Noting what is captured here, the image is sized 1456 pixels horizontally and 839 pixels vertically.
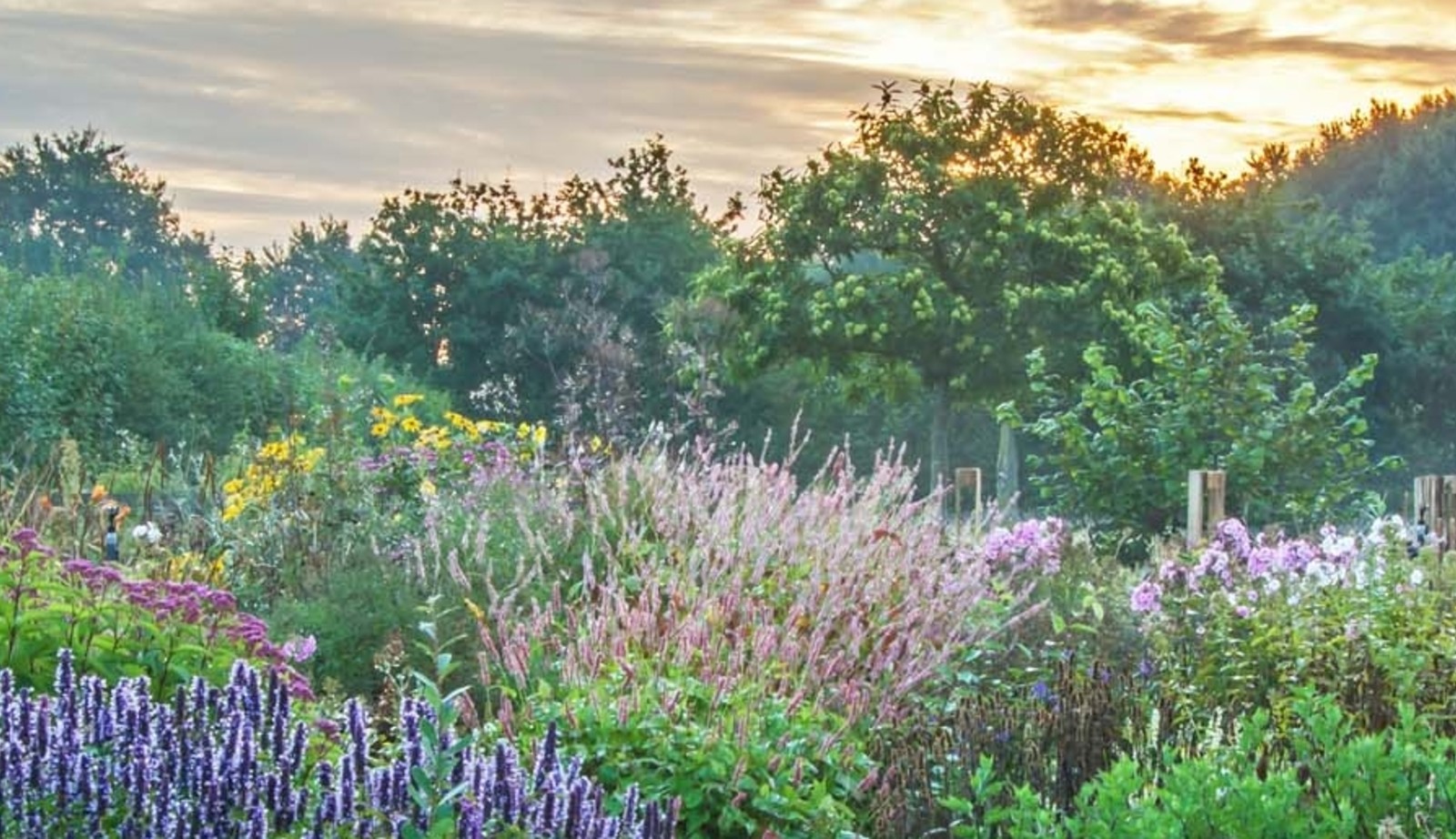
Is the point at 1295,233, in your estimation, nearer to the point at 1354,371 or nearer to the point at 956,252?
the point at 956,252

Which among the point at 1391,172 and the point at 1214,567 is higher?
the point at 1391,172

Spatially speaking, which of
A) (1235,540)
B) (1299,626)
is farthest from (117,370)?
(1299,626)

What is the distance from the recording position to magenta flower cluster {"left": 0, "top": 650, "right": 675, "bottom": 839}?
3424mm

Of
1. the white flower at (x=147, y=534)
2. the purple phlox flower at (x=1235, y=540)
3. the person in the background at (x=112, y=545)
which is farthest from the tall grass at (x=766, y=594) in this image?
the person in the background at (x=112, y=545)

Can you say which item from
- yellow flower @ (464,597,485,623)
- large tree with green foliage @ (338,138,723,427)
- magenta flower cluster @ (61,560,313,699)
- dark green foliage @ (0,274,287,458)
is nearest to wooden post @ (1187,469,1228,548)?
yellow flower @ (464,597,485,623)

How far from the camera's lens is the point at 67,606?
468 cm

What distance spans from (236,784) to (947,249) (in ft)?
79.5

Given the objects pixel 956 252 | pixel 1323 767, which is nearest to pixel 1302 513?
pixel 1323 767

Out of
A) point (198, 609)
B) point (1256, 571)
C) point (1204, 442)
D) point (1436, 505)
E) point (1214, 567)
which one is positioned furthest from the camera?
point (1436, 505)

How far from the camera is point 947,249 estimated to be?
89.1ft

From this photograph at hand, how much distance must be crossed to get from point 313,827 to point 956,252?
2413 centimetres

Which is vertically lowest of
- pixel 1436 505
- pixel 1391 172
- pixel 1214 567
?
pixel 1436 505

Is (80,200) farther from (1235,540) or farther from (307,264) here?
(1235,540)

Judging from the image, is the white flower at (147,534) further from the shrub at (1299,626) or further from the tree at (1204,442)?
the tree at (1204,442)
